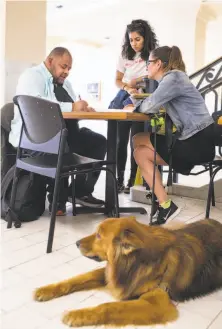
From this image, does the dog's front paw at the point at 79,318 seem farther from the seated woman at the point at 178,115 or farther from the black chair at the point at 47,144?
the seated woman at the point at 178,115

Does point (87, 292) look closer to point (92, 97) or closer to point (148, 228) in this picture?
point (148, 228)

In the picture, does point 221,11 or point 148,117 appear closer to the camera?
point 148,117

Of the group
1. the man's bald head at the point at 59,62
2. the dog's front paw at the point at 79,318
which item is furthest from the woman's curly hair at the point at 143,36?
the dog's front paw at the point at 79,318

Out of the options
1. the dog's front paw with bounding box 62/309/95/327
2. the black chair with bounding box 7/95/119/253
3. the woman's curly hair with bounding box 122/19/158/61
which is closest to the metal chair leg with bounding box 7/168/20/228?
the black chair with bounding box 7/95/119/253

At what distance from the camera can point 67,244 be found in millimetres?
2059

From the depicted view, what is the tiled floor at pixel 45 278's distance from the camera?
1327 mm

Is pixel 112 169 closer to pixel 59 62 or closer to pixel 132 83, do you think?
pixel 59 62

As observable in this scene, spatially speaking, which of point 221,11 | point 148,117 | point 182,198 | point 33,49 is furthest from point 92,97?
point 148,117

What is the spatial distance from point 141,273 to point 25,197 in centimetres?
128

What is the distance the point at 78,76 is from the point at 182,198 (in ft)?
29.9

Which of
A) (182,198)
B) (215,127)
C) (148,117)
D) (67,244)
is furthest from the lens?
(182,198)

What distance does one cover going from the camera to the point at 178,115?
2320 millimetres

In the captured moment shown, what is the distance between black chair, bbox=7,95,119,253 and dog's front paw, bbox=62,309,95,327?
686 mm

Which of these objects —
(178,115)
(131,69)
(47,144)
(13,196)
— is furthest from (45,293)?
(131,69)
